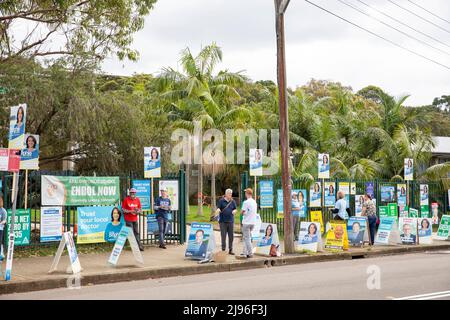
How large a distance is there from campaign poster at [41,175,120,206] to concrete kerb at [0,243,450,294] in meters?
3.76

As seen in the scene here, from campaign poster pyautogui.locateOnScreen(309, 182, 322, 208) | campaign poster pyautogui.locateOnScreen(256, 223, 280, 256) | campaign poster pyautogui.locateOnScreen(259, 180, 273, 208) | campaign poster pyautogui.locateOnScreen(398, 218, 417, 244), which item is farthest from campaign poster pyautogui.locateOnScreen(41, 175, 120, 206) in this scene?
campaign poster pyautogui.locateOnScreen(398, 218, 417, 244)

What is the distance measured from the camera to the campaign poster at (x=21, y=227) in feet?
50.8

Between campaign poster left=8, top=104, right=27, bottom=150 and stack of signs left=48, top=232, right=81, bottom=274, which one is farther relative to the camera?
stack of signs left=48, top=232, right=81, bottom=274

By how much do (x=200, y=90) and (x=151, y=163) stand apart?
13965mm

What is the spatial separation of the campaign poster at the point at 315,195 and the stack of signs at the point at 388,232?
8.95 feet

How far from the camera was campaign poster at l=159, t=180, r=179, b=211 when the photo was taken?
1876 centimetres

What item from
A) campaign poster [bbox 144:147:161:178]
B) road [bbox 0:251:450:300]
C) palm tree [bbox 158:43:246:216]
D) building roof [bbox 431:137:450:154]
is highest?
palm tree [bbox 158:43:246:216]

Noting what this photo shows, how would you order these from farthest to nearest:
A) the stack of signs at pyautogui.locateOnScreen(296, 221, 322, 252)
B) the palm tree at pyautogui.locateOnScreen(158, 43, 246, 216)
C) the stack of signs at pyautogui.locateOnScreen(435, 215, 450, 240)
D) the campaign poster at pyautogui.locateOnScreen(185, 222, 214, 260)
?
the palm tree at pyautogui.locateOnScreen(158, 43, 246, 216)
the stack of signs at pyautogui.locateOnScreen(435, 215, 450, 240)
the stack of signs at pyautogui.locateOnScreen(296, 221, 322, 252)
the campaign poster at pyautogui.locateOnScreen(185, 222, 214, 260)

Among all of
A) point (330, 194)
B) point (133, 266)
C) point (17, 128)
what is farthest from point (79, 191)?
point (330, 194)

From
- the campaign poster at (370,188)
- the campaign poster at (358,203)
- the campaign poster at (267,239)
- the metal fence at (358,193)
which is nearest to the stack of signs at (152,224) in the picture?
the campaign poster at (267,239)

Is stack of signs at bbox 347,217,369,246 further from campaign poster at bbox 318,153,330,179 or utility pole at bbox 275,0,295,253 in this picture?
utility pole at bbox 275,0,295,253

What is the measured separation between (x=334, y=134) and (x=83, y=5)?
50.9ft

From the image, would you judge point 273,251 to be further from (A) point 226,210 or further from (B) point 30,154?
(B) point 30,154

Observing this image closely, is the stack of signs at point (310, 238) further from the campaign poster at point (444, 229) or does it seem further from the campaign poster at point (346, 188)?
the campaign poster at point (444, 229)
